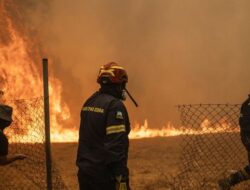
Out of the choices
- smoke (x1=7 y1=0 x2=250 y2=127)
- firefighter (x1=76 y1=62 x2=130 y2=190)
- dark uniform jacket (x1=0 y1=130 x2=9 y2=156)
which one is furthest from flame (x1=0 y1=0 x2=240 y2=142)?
dark uniform jacket (x1=0 y1=130 x2=9 y2=156)

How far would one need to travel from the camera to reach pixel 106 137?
4762 millimetres

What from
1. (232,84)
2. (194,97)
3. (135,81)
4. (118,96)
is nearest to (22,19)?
(135,81)

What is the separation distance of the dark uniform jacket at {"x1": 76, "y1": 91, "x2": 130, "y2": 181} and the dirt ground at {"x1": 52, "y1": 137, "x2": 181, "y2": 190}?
13.1 feet

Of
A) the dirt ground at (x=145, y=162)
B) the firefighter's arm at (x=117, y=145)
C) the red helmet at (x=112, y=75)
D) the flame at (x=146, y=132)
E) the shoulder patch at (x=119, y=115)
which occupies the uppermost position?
the red helmet at (x=112, y=75)

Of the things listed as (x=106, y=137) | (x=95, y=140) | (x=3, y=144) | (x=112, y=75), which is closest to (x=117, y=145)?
(x=106, y=137)

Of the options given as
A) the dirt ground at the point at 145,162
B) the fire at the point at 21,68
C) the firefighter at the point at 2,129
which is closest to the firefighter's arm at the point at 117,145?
the firefighter at the point at 2,129

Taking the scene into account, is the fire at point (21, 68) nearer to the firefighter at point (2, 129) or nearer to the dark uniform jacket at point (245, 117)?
the dark uniform jacket at point (245, 117)

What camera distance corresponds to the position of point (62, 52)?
25.1 m

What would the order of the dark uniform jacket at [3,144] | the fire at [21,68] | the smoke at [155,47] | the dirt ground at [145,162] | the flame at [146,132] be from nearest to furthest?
the dark uniform jacket at [3,144]
the dirt ground at [145,162]
the flame at [146,132]
the fire at [21,68]
the smoke at [155,47]

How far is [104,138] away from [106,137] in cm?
6

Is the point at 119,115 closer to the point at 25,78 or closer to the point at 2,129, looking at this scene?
the point at 2,129

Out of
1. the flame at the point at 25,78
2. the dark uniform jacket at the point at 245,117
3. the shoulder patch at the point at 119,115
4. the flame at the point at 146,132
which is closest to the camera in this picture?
the shoulder patch at the point at 119,115

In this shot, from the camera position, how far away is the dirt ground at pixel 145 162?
927 centimetres

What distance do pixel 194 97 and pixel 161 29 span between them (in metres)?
4.64
